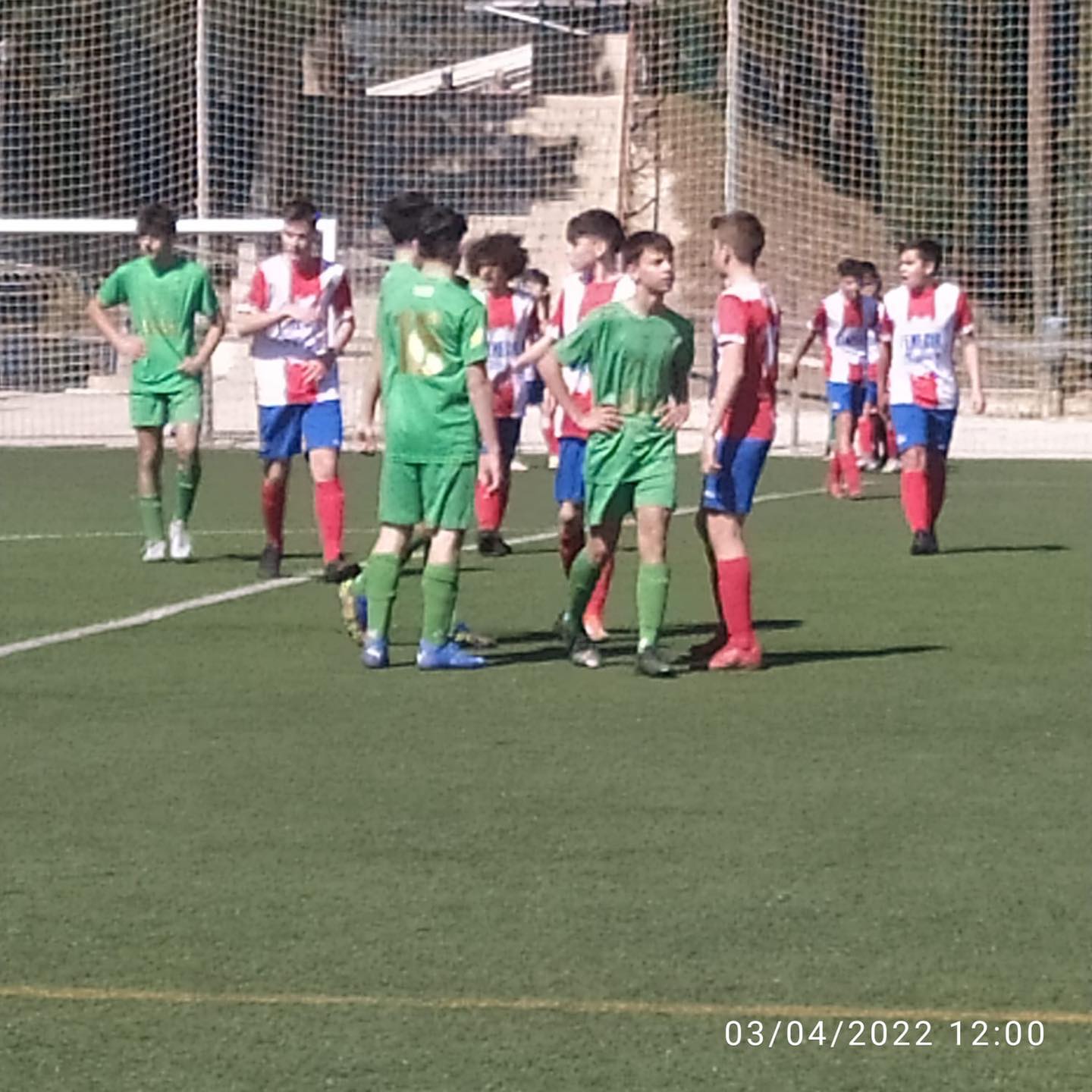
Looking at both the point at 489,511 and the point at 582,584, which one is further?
the point at 489,511

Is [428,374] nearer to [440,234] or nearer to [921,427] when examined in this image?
[440,234]

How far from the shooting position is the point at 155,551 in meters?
14.7

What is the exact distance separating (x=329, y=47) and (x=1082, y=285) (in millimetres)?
9173

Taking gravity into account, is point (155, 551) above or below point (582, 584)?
below

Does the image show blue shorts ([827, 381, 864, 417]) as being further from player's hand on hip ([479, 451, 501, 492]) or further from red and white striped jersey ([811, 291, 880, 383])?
player's hand on hip ([479, 451, 501, 492])

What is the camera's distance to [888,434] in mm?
24500

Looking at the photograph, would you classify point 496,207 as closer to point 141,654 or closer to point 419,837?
point 141,654

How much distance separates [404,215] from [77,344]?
22.1 meters

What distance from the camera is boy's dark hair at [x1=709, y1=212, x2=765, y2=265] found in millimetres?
10438

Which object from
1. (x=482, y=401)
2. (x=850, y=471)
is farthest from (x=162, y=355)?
(x=850, y=471)

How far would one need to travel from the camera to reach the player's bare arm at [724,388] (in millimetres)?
10328

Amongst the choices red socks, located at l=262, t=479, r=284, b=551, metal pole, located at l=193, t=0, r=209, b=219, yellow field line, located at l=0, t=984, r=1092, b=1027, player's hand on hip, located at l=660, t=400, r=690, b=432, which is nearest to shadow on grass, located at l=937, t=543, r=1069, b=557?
red socks, located at l=262, t=479, r=284, b=551

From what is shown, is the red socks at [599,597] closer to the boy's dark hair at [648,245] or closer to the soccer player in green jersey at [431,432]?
the soccer player in green jersey at [431,432]

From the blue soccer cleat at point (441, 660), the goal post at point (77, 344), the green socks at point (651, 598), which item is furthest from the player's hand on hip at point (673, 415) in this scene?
the goal post at point (77, 344)
